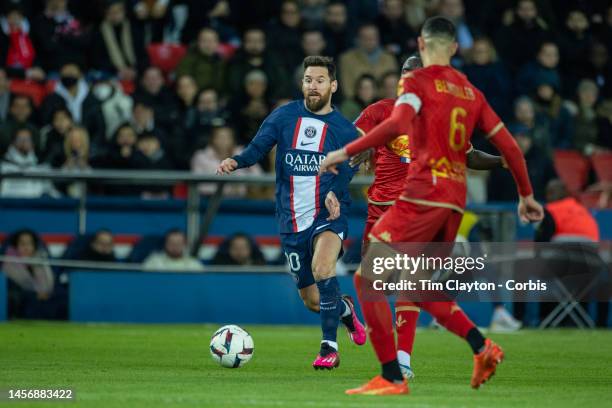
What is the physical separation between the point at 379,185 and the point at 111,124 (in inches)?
340

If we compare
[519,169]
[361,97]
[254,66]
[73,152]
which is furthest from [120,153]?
[519,169]

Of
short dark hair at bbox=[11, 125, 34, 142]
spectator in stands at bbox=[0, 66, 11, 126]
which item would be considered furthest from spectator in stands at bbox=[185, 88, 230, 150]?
spectator in stands at bbox=[0, 66, 11, 126]

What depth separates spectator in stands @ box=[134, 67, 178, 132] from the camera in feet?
63.4

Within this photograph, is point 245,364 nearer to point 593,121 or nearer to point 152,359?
point 152,359

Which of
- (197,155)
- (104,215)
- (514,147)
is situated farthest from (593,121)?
(514,147)

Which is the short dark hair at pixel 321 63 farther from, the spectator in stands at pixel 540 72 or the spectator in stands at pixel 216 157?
the spectator in stands at pixel 540 72

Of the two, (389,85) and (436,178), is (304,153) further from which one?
(389,85)

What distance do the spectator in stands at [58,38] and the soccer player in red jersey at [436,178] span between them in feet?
40.0

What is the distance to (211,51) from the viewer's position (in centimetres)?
2023

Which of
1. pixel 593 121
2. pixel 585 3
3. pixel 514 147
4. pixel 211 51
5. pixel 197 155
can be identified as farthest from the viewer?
pixel 585 3

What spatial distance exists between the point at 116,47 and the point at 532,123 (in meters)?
6.68

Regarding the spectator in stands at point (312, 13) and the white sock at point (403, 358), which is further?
the spectator in stands at point (312, 13)

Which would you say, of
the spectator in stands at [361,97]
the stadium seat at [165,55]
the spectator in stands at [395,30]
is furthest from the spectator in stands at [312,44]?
the stadium seat at [165,55]

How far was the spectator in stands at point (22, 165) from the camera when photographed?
1802 centimetres
